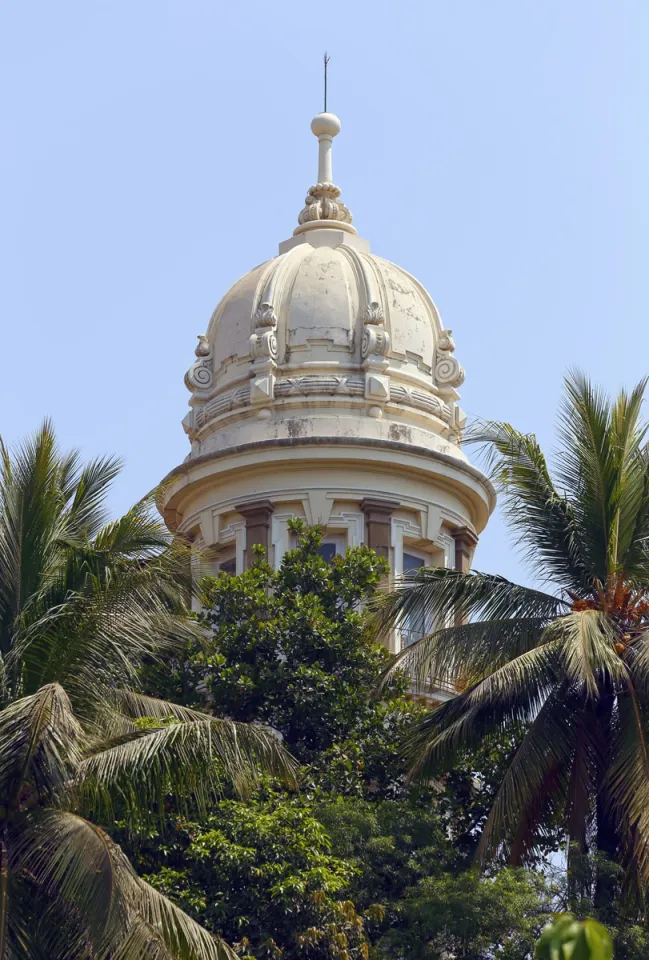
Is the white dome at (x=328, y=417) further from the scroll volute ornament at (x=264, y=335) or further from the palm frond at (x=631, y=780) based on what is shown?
the palm frond at (x=631, y=780)

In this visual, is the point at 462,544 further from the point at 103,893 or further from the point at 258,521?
the point at 103,893

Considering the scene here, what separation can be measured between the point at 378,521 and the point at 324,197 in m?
9.41

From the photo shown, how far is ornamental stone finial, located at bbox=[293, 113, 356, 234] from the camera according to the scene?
3650 centimetres

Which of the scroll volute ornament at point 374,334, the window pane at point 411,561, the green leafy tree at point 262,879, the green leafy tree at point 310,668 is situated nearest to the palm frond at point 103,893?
the green leafy tree at point 262,879

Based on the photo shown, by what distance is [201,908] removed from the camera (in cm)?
1881

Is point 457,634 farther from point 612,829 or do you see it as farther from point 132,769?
point 132,769

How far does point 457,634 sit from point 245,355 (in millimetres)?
15072

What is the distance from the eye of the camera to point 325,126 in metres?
38.1

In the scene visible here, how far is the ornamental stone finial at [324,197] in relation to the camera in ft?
120

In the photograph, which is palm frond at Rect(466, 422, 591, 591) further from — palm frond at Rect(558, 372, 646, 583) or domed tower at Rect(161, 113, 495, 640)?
domed tower at Rect(161, 113, 495, 640)

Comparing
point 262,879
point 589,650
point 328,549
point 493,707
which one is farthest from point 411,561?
point 589,650

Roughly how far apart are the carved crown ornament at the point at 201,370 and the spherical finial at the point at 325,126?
21.8ft

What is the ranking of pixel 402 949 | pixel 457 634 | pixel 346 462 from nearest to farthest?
pixel 402 949, pixel 457 634, pixel 346 462

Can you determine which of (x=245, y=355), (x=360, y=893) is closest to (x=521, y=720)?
(x=360, y=893)
